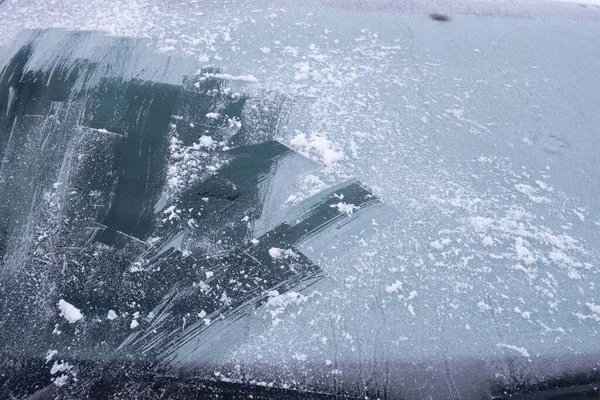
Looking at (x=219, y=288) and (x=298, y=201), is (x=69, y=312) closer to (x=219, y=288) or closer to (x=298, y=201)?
(x=219, y=288)

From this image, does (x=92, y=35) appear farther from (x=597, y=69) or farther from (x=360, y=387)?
(x=597, y=69)

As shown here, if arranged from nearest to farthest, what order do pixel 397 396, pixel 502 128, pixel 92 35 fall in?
pixel 397 396
pixel 502 128
pixel 92 35

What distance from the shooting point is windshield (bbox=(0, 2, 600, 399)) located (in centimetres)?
114

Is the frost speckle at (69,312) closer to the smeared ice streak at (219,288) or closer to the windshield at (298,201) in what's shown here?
the windshield at (298,201)

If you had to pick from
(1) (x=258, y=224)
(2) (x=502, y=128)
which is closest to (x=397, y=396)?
(1) (x=258, y=224)

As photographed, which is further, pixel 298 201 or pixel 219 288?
pixel 298 201

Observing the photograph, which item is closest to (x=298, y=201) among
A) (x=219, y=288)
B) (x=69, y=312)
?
(x=219, y=288)

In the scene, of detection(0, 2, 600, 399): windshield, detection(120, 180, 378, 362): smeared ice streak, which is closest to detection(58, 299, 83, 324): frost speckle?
detection(0, 2, 600, 399): windshield

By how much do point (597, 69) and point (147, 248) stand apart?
193 centimetres

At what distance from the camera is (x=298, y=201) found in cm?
142

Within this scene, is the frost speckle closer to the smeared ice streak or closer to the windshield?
the windshield

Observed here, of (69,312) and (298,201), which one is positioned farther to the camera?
(298,201)

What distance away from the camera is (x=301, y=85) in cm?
175

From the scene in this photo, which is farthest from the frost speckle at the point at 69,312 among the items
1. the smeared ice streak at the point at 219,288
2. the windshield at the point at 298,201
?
the smeared ice streak at the point at 219,288
